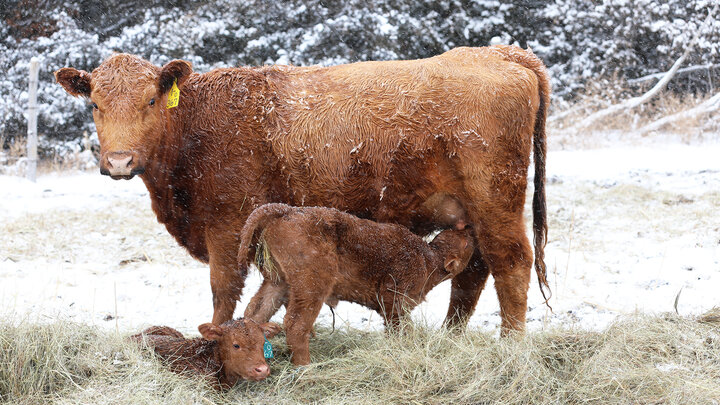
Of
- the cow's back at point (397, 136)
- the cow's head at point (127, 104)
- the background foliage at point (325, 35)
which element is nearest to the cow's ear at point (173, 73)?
the cow's head at point (127, 104)

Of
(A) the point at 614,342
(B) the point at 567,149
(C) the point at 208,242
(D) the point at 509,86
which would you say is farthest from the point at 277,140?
(B) the point at 567,149

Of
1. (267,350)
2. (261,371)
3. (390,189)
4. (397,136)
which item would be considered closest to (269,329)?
(267,350)

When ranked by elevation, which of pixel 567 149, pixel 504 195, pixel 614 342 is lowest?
pixel 567 149

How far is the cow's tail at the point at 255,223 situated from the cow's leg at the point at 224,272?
357 mm

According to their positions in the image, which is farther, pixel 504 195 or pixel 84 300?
pixel 84 300

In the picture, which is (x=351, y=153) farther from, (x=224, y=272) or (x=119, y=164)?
(x=119, y=164)

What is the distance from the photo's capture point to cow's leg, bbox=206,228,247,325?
448 cm

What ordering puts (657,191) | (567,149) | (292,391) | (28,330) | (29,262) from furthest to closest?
(567,149)
(657,191)
(29,262)
(28,330)
(292,391)

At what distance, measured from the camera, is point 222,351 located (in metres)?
4.01

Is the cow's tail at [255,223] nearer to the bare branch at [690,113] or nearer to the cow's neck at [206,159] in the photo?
the cow's neck at [206,159]

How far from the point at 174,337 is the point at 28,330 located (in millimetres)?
870

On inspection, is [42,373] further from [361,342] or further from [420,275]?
[420,275]

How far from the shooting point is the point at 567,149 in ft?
46.0

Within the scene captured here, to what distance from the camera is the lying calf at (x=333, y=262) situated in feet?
13.2
